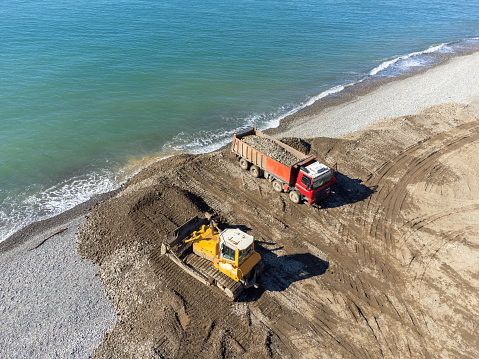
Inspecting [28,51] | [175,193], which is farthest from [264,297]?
[28,51]

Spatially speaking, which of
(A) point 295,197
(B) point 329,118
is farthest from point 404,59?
(A) point 295,197

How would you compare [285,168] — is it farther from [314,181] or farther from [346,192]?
[346,192]

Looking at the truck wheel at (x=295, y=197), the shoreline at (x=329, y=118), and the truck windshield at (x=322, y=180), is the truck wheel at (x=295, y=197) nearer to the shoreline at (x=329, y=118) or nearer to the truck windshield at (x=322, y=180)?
the truck windshield at (x=322, y=180)

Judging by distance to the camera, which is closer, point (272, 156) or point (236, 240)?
point (236, 240)

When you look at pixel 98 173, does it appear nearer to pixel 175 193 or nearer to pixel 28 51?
pixel 175 193

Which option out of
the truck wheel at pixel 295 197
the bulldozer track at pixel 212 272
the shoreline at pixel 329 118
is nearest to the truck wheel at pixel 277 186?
the truck wheel at pixel 295 197

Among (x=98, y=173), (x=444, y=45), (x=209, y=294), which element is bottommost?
(x=98, y=173)
